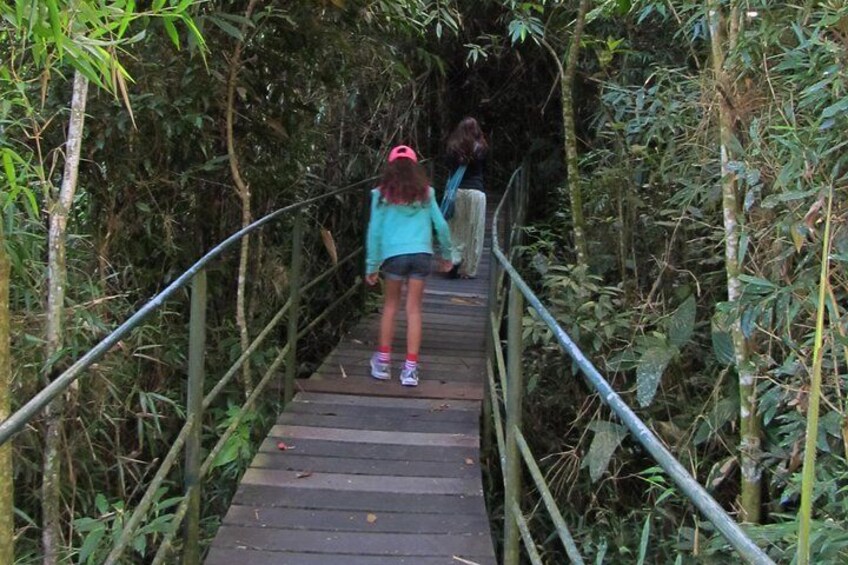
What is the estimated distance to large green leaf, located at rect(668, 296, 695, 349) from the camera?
12.0 feet

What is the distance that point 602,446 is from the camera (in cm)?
341

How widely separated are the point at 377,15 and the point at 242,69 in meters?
0.95

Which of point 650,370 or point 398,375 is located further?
point 398,375

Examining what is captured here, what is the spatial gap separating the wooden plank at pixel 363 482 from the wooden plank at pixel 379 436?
328 mm

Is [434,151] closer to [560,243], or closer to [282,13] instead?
[560,243]

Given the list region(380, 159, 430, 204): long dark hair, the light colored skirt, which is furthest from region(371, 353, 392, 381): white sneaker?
the light colored skirt

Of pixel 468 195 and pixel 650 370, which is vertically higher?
pixel 468 195

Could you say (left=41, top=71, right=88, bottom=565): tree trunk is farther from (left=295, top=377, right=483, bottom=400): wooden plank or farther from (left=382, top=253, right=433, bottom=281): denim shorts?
(left=382, top=253, right=433, bottom=281): denim shorts

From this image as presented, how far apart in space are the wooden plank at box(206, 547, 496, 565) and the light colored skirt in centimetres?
425

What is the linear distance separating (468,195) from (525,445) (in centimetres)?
431

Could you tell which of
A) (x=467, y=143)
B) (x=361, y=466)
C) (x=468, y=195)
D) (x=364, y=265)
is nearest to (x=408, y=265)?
(x=361, y=466)

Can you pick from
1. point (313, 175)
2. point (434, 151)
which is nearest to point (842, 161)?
point (313, 175)

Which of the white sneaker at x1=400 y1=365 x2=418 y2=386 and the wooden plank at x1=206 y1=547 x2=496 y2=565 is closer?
the wooden plank at x1=206 y1=547 x2=496 y2=565

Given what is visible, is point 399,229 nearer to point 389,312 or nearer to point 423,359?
point 389,312
